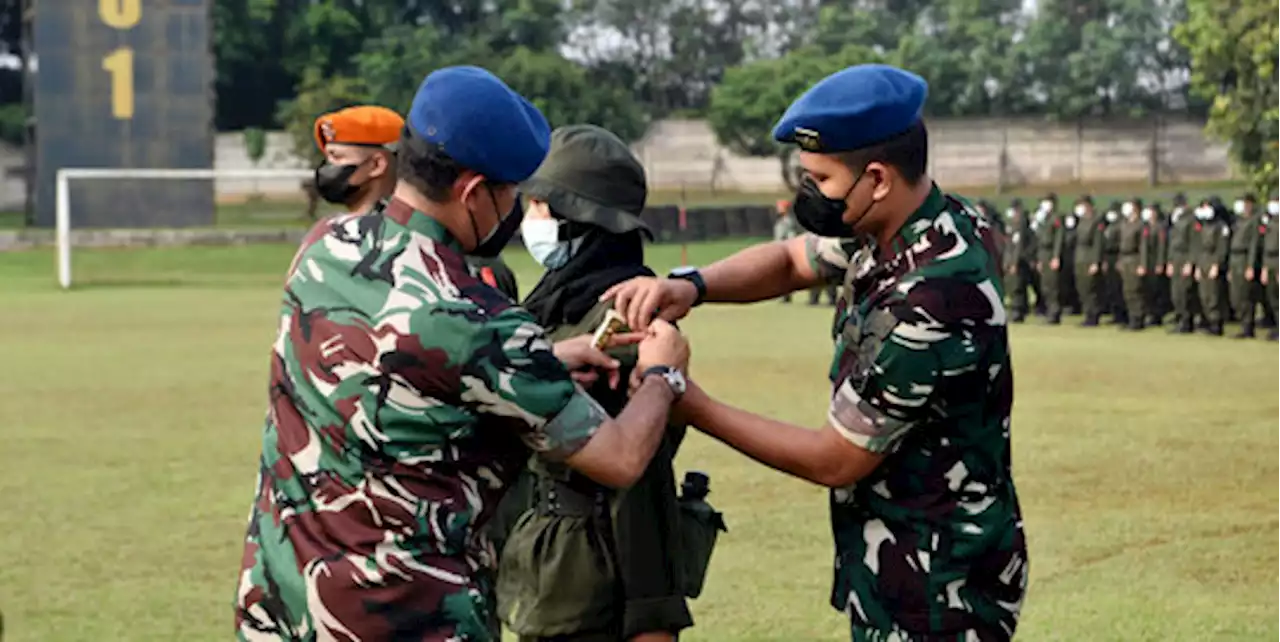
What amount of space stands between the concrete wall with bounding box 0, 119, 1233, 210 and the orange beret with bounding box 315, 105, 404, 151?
4771 cm

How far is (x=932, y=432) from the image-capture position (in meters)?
3.71

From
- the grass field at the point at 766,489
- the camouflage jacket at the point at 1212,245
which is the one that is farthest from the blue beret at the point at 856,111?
the camouflage jacket at the point at 1212,245

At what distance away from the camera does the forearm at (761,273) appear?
444cm

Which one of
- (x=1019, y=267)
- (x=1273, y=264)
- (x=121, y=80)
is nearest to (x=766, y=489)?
(x=1273, y=264)

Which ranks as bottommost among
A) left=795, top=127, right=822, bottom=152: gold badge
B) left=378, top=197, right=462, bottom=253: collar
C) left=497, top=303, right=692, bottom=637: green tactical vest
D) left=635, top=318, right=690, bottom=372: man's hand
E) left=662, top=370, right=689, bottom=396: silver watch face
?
left=497, top=303, right=692, bottom=637: green tactical vest

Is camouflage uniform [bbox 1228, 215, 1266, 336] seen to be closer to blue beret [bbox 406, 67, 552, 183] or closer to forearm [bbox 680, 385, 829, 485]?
forearm [bbox 680, 385, 829, 485]

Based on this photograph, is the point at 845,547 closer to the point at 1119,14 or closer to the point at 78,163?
the point at 78,163

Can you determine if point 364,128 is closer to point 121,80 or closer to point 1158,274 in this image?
point 1158,274

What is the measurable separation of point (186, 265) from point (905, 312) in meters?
32.7

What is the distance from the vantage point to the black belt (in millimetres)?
4285

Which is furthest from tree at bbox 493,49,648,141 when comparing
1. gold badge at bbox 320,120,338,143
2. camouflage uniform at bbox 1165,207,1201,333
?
gold badge at bbox 320,120,338,143

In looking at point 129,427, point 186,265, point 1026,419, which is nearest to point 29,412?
point 129,427

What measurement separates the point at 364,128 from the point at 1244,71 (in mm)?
21552

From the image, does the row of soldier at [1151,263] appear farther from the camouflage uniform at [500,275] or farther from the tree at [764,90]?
the tree at [764,90]
